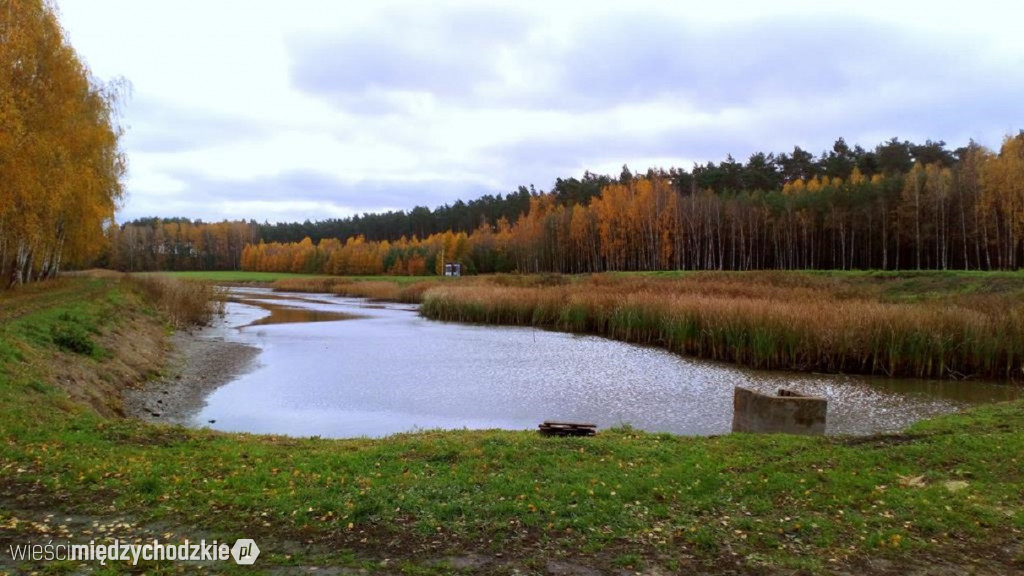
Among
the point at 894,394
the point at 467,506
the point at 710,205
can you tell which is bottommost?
the point at 894,394

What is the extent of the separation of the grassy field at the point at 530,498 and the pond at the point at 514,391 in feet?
14.0

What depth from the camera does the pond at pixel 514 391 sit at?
528 inches

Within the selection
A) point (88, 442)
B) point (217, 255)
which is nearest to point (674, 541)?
point (88, 442)

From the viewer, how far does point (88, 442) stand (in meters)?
7.77

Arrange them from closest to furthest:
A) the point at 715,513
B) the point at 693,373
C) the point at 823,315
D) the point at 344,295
A: 1. the point at 715,513
2. the point at 693,373
3. the point at 823,315
4. the point at 344,295

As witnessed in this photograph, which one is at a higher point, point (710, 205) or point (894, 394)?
point (710, 205)

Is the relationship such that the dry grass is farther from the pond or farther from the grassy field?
the grassy field

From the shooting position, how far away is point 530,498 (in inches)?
238

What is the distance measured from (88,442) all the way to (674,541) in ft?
22.9

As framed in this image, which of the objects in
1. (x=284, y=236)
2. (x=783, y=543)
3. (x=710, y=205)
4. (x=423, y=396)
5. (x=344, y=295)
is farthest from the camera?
(x=284, y=236)

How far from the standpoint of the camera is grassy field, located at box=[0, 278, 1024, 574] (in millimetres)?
4910

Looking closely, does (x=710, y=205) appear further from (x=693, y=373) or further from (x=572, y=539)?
(x=572, y=539)

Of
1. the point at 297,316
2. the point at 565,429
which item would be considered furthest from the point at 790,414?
the point at 297,316

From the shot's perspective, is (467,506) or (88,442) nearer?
(467,506)
